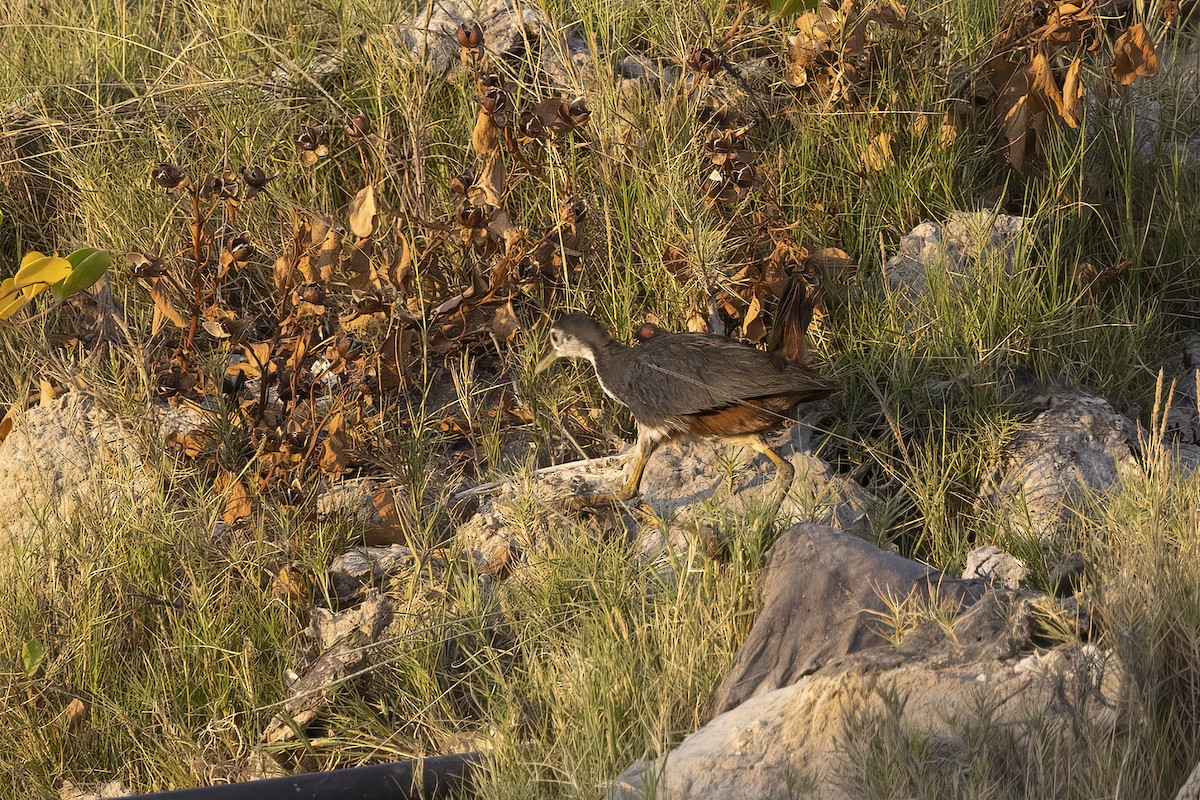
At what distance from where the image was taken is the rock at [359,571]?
4020mm

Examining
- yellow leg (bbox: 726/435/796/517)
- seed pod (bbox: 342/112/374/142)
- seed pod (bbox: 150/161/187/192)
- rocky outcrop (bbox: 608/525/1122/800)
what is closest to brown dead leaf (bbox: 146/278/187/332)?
seed pod (bbox: 150/161/187/192)

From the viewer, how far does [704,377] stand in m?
4.10

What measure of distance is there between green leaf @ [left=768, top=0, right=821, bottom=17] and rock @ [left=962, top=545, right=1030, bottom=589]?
1.83m

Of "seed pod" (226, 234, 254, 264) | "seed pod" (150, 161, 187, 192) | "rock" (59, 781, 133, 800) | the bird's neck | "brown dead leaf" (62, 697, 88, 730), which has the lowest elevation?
"rock" (59, 781, 133, 800)

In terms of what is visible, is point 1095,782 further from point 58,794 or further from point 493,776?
point 58,794

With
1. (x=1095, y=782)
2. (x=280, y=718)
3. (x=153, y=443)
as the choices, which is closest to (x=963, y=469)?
(x=1095, y=782)

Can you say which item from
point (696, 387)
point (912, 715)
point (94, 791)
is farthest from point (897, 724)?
point (94, 791)

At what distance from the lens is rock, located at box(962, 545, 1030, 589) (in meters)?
3.45

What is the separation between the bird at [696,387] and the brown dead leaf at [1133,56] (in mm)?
1569

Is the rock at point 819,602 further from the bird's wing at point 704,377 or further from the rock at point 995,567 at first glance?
the bird's wing at point 704,377

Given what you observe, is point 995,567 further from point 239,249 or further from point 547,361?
point 239,249

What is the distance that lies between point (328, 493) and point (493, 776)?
5.43 ft

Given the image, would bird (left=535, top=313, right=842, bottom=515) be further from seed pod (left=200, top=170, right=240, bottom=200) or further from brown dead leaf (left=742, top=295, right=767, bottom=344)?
seed pod (left=200, top=170, right=240, bottom=200)

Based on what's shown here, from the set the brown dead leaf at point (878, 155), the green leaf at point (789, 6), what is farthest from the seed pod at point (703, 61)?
the brown dead leaf at point (878, 155)
